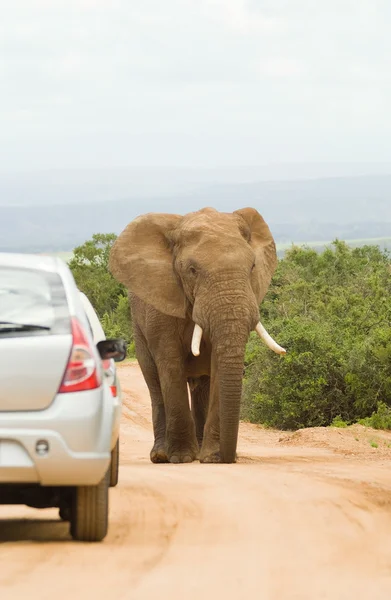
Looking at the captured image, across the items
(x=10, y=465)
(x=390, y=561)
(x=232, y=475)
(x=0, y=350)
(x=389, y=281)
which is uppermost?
(x=0, y=350)

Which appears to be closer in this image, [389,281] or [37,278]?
[37,278]

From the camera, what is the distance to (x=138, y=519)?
855 centimetres

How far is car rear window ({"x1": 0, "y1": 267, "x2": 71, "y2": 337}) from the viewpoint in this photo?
711 centimetres

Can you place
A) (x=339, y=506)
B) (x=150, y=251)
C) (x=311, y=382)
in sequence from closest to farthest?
(x=339, y=506), (x=150, y=251), (x=311, y=382)

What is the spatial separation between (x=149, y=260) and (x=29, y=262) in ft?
26.5

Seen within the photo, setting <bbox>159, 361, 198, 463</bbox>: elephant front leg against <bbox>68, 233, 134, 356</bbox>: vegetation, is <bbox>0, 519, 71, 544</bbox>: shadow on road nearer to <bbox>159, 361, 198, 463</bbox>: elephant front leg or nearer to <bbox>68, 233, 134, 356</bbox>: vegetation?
<bbox>159, 361, 198, 463</bbox>: elephant front leg

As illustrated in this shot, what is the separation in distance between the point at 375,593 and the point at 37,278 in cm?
267

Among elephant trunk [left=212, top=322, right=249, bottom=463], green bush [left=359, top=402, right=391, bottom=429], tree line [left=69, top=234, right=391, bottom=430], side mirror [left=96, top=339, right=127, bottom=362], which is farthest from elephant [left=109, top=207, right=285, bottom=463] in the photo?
side mirror [left=96, top=339, right=127, bottom=362]

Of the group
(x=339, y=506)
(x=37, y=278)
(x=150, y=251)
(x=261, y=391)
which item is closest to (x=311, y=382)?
(x=261, y=391)

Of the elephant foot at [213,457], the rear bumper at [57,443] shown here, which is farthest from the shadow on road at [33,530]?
the elephant foot at [213,457]

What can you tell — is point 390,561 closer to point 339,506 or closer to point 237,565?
point 237,565

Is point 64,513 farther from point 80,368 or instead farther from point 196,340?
point 196,340

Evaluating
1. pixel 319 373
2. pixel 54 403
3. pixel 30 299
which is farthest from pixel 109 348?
pixel 319 373

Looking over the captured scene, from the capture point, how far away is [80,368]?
23.2 feet
